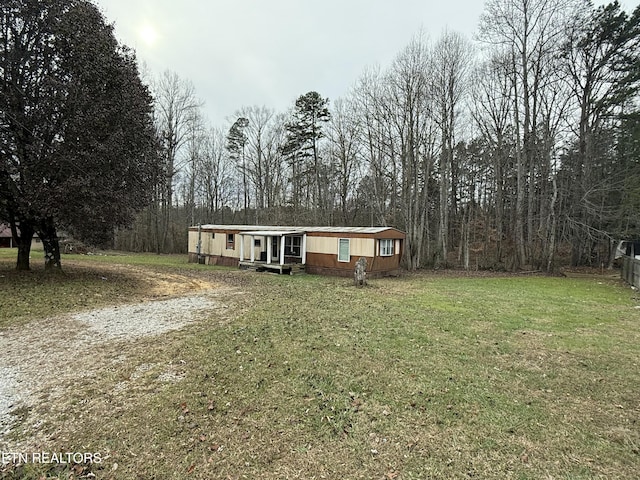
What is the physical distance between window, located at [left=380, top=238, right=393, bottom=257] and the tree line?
3582mm

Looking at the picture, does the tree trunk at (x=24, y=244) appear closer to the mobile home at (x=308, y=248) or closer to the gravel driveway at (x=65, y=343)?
the gravel driveway at (x=65, y=343)

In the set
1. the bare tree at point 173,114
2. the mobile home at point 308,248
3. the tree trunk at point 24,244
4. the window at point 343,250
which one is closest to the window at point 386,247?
the mobile home at point 308,248

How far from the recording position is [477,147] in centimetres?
2367

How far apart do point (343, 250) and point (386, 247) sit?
2221 mm

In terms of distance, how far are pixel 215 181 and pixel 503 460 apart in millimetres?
32342

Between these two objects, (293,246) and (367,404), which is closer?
(367,404)

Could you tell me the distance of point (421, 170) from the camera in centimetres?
2214

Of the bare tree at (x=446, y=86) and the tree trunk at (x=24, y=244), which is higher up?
the bare tree at (x=446, y=86)

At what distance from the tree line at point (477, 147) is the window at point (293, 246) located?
6698 mm

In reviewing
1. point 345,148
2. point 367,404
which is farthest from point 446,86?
point 367,404

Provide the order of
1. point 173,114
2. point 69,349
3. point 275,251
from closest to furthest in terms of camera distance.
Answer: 1. point 69,349
2. point 275,251
3. point 173,114

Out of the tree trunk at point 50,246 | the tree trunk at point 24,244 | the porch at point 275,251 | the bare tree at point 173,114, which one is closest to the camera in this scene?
the tree trunk at point 50,246

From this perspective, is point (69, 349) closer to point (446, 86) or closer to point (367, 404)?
point (367, 404)

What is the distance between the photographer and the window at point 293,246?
18.0m
